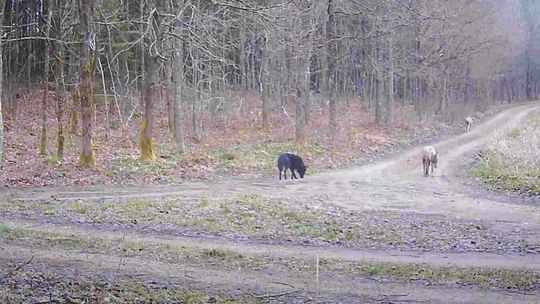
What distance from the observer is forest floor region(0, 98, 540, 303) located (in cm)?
834

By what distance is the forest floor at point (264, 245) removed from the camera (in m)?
8.34

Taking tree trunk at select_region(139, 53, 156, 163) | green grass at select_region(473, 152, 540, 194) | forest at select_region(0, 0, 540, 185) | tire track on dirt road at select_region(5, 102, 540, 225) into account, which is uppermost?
forest at select_region(0, 0, 540, 185)

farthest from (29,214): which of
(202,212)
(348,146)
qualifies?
(348,146)

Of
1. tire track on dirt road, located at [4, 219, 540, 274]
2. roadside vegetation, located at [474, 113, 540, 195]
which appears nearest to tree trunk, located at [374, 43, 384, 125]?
roadside vegetation, located at [474, 113, 540, 195]

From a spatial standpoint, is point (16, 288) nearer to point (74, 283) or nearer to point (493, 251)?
point (74, 283)

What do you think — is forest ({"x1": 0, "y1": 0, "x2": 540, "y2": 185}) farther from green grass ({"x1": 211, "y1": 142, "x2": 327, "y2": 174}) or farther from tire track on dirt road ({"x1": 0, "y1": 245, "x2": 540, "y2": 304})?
tire track on dirt road ({"x1": 0, "y1": 245, "x2": 540, "y2": 304})

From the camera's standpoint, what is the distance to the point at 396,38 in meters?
43.2

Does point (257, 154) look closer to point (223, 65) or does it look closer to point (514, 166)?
point (223, 65)

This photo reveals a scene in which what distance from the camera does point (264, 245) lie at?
11.5 meters

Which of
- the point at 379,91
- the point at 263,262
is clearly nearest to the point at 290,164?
the point at 263,262

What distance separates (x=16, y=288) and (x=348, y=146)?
24.9 metres

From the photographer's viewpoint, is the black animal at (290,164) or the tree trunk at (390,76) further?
the tree trunk at (390,76)

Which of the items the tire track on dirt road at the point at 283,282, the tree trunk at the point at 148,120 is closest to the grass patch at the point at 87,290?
the tire track on dirt road at the point at 283,282

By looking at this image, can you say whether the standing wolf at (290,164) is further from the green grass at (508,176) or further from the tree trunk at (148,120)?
the green grass at (508,176)
